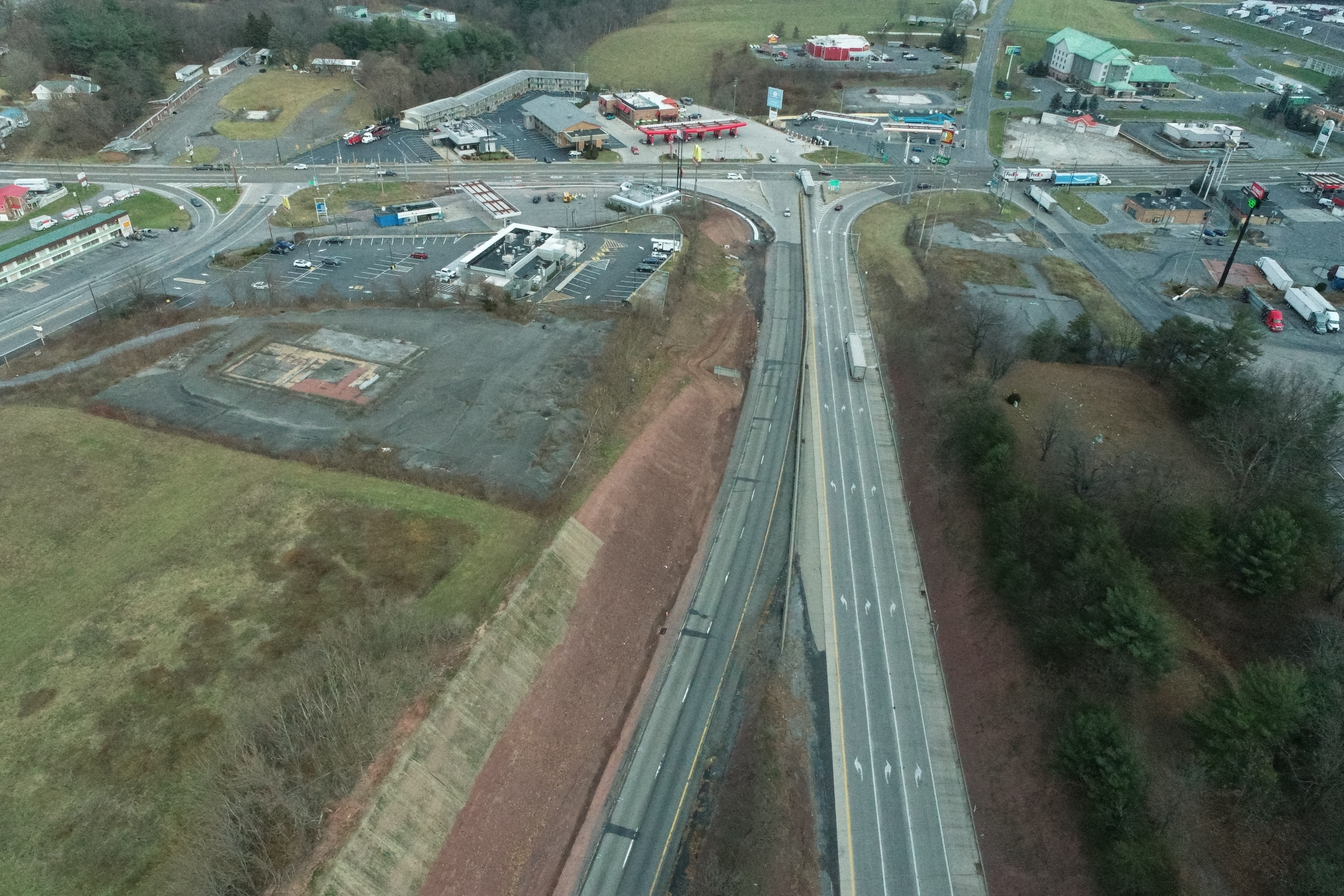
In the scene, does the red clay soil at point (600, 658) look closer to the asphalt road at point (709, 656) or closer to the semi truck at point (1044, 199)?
the asphalt road at point (709, 656)

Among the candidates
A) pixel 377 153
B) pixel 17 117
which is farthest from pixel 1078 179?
pixel 17 117

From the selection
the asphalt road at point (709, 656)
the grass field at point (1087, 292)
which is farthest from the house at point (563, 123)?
the grass field at point (1087, 292)

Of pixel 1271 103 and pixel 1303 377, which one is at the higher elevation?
pixel 1271 103

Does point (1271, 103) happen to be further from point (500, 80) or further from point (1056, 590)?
point (1056, 590)

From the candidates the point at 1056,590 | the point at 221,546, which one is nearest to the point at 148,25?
the point at 221,546

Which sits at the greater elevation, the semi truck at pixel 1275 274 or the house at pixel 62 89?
the house at pixel 62 89

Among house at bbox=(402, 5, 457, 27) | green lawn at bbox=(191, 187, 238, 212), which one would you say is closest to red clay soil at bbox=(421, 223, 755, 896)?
green lawn at bbox=(191, 187, 238, 212)

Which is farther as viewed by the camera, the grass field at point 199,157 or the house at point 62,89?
the house at point 62,89

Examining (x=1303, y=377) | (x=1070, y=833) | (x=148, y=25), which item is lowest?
(x=1070, y=833)
